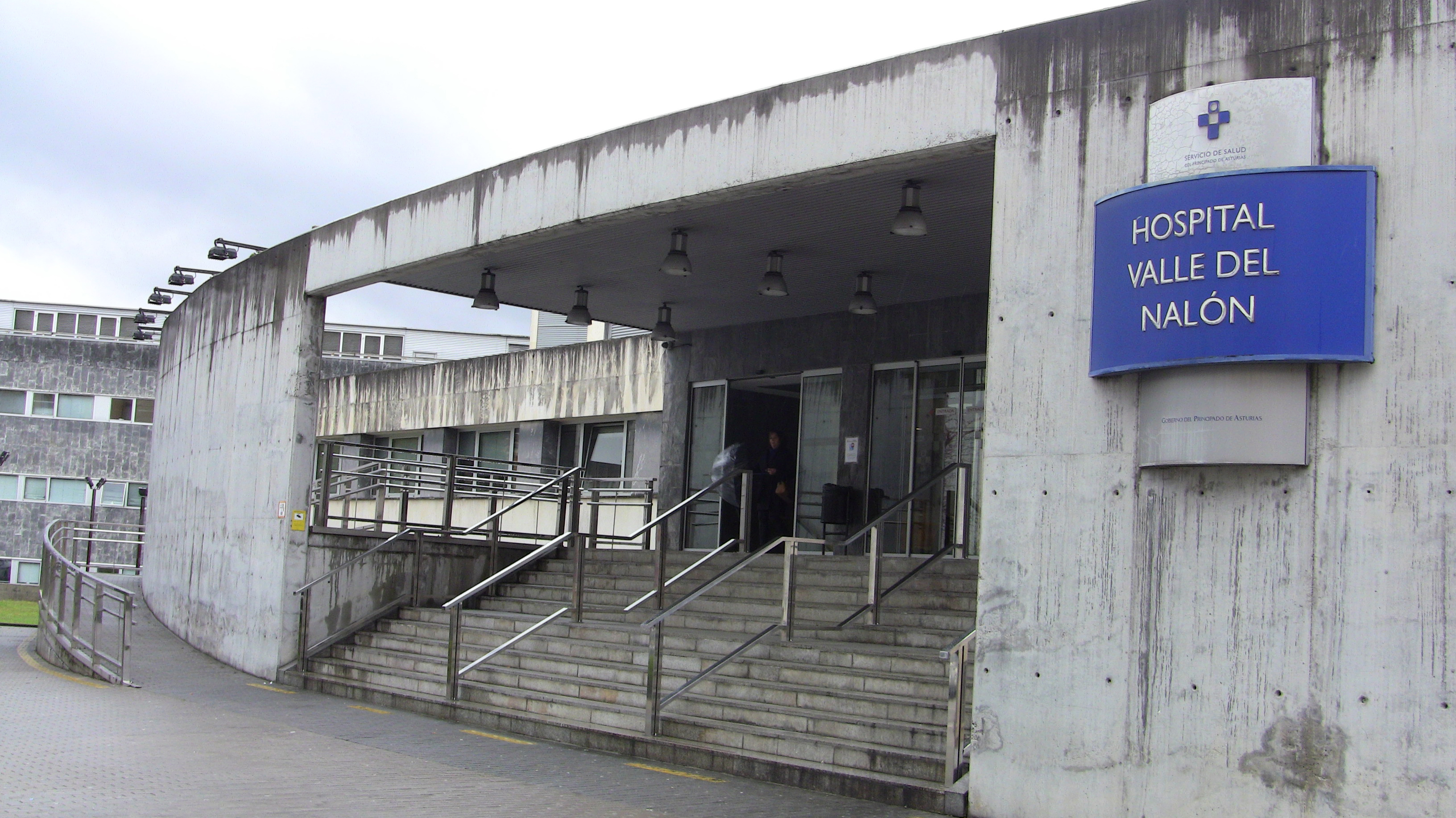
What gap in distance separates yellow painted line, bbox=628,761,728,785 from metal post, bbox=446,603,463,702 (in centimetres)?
287

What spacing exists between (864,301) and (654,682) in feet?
17.4

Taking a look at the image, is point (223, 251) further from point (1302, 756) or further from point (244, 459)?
point (1302, 756)

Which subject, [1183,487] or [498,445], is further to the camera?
[498,445]

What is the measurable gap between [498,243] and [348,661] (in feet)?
15.6

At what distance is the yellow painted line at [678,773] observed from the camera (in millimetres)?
8742

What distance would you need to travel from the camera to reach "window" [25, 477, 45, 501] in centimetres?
4234

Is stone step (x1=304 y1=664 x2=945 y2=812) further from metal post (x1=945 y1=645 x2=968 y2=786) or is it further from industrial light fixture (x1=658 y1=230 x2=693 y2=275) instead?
industrial light fixture (x1=658 y1=230 x2=693 y2=275)

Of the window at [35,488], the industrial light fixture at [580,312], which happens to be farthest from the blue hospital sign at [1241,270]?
the window at [35,488]

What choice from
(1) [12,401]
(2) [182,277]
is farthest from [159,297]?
(1) [12,401]

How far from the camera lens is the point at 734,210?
446 inches

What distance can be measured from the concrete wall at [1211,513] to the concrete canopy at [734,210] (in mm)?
975

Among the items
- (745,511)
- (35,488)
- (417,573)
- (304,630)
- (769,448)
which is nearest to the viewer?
(304,630)

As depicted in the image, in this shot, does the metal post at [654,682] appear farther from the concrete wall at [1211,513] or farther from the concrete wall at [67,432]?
the concrete wall at [67,432]

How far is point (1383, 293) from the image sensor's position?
6.78 m
